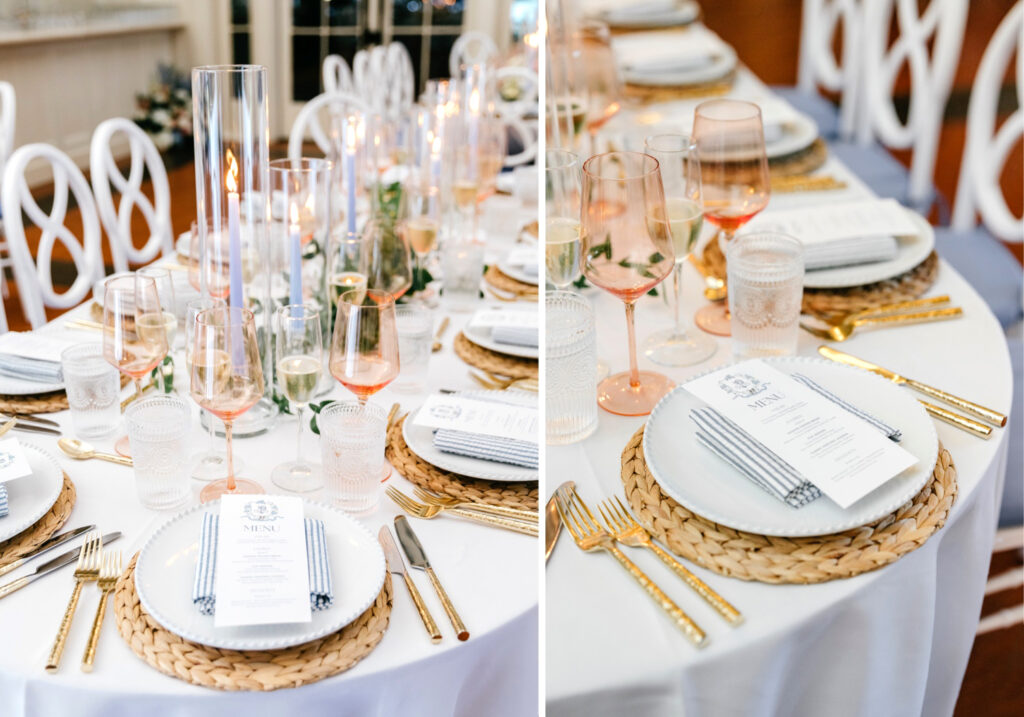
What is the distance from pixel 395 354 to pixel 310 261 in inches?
28.0

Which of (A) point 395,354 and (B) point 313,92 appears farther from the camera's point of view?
(B) point 313,92

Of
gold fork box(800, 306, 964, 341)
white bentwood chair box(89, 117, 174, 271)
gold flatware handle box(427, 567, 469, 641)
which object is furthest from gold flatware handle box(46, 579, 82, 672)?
white bentwood chair box(89, 117, 174, 271)

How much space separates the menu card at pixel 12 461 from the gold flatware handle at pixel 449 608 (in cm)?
44

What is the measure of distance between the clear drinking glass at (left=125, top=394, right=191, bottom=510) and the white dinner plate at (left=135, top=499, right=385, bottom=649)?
0.07m

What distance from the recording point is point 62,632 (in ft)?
2.74

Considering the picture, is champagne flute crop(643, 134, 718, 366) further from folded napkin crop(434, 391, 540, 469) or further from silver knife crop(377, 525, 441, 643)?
silver knife crop(377, 525, 441, 643)

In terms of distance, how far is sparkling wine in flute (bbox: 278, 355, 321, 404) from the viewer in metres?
1.08

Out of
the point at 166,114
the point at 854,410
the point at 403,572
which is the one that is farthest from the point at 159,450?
the point at 166,114

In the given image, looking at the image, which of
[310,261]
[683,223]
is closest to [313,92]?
[310,261]

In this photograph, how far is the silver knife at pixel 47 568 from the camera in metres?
0.89

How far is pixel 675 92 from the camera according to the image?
2.62 metres

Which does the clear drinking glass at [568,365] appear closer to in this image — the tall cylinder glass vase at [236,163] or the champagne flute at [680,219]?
the champagne flute at [680,219]

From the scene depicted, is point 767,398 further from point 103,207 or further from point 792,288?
point 103,207

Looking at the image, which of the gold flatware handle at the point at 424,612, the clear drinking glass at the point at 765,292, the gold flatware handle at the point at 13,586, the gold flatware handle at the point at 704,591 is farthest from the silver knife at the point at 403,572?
the clear drinking glass at the point at 765,292
